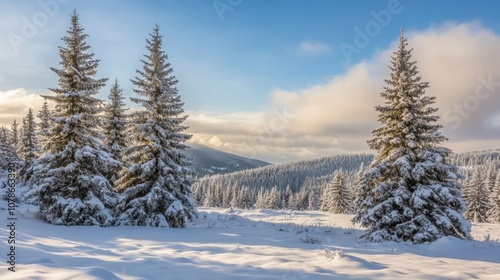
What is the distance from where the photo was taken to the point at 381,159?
50.3 ft

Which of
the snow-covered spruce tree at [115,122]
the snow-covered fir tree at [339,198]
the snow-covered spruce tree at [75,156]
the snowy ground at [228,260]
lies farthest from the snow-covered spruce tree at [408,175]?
the snow-covered fir tree at [339,198]

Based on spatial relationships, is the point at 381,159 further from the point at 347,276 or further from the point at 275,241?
the point at 347,276

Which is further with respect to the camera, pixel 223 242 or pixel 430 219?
pixel 430 219

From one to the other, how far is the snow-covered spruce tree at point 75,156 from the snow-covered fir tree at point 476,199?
53.6m

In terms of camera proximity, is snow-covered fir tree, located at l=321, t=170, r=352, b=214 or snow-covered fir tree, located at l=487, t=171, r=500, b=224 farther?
snow-covered fir tree, located at l=321, t=170, r=352, b=214

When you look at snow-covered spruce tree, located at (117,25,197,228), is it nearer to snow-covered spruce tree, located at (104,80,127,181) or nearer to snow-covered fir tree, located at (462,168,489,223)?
snow-covered spruce tree, located at (104,80,127,181)

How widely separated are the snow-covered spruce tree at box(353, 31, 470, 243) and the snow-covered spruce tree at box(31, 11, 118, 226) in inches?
494

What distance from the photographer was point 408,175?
13867mm

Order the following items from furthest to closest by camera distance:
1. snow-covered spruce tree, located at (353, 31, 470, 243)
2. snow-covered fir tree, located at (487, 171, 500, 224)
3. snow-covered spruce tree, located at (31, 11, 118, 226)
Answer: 1. snow-covered fir tree, located at (487, 171, 500, 224)
2. snow-covered spruce tree, located at (31, 11, 118, 226)
3. snow-covered spruce tree, located at (353, 31, 470, 243)

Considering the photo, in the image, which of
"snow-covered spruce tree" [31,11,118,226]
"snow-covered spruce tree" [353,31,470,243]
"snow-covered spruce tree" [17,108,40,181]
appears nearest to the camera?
"snow-covered spruce tree" [353,31,470,243]

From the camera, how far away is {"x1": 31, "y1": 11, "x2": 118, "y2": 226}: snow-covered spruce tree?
1499 cm

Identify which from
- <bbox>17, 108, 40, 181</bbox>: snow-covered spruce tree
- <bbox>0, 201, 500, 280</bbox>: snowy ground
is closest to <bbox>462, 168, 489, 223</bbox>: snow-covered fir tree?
<bbox>0, 201, 500, 280</bbox>: snowy ground

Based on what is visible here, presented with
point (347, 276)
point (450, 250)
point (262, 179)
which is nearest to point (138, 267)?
point (347, 276)

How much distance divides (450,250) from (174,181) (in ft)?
38.9
